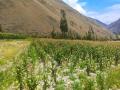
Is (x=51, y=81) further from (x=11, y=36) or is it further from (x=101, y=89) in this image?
(x=11, y=36)

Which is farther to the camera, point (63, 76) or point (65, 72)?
point (65, 72)

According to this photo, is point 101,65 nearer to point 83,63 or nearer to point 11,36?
point 83,63

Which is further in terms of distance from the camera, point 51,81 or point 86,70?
point 86,70

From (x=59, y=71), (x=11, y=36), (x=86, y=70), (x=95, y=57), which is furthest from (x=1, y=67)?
(x=11, y=36)

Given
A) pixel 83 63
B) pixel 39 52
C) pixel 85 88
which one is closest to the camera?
pixel 85 88

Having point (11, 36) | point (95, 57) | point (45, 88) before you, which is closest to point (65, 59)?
point (95, 57)

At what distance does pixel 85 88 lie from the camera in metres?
30.0

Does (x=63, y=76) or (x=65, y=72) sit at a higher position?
(x=65, y=72)

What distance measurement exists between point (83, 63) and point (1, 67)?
10936mm

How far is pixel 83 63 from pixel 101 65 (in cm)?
265

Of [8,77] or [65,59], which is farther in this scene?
[65,59]

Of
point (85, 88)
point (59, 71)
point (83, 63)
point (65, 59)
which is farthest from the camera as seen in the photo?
point (65, 59)

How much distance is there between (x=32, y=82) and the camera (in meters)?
30.2

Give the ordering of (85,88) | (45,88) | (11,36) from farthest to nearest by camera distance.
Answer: (11,36)
(45,88)
(85,88)
